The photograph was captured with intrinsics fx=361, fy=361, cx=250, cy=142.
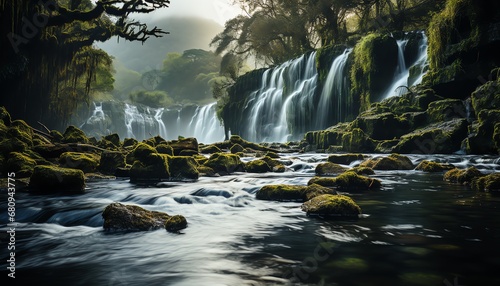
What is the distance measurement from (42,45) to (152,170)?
52.2ft

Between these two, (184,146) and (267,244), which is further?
(184,146)

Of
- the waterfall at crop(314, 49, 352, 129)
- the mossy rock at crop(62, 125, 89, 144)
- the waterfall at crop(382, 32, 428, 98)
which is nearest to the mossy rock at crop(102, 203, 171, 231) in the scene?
the mossy rock at crop(62, 125, 89, 144)

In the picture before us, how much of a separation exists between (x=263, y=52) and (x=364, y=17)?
14.4m

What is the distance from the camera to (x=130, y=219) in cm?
561

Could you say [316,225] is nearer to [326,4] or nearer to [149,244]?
[149,244]

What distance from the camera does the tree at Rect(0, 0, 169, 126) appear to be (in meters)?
19.5

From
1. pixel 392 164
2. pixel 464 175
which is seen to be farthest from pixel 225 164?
pixel 464 175

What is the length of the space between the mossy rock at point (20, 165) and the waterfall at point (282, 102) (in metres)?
25.1

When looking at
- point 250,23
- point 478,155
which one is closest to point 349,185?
point 478,155

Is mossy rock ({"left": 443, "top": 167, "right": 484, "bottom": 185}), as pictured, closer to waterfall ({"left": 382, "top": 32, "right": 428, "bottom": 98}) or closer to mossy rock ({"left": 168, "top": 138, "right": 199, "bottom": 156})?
mossy rock ({"left": 168, "top": 138, "right": 199, "bottom": 156})

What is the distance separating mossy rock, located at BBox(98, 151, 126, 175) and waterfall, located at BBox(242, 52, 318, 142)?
21689mm

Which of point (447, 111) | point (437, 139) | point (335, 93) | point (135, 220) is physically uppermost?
point (335, 93)

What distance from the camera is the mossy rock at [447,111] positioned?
59.4ft

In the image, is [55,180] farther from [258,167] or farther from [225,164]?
[258,167]
